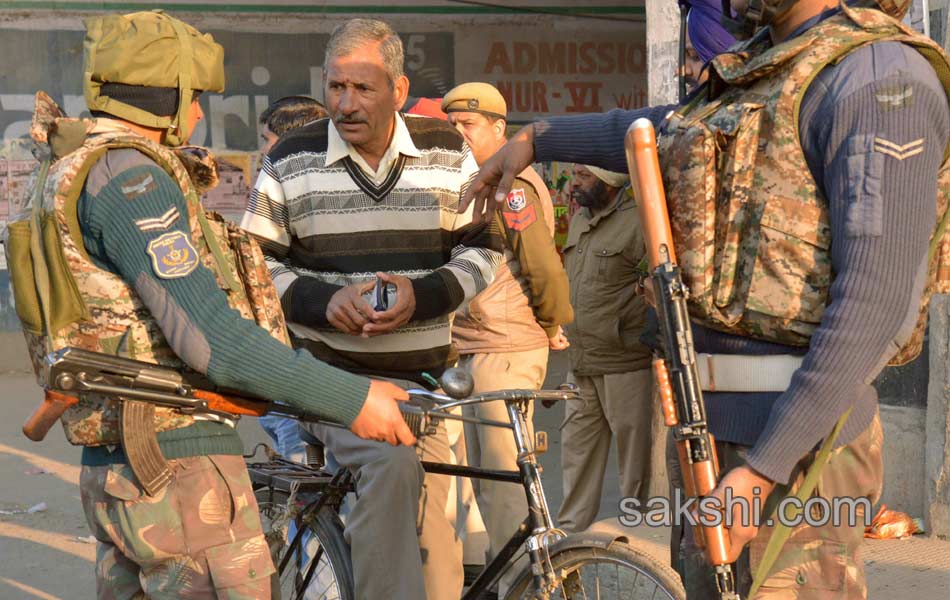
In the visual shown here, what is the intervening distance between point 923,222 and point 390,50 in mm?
2456

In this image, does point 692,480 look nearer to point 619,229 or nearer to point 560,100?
point 619,229

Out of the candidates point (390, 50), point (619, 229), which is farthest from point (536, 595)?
point (619, 229)

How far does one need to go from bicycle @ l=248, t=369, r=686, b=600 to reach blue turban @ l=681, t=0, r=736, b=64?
0.99 metres

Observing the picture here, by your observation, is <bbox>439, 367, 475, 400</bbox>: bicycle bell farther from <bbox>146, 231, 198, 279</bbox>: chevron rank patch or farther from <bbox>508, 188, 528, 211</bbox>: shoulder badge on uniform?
<bbox>508, 188, 528, 211</bbox>: shoulder badge on uniform

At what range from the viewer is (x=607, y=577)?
3289 millimetres

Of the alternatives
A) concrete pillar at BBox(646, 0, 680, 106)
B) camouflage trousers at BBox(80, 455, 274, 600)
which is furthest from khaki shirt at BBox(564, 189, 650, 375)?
camouflage trousers at BBox(80, 455, 274, 600)

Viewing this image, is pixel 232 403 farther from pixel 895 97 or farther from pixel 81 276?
pixel 895 97

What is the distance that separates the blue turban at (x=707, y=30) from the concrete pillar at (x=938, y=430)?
234 cm

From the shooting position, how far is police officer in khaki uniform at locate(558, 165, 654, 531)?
598 cm

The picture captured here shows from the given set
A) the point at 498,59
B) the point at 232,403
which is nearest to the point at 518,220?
the point at 232,403

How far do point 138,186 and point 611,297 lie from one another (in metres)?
3.51

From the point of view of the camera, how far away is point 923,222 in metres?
2.22

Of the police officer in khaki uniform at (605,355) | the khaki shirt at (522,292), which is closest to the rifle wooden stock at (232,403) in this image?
the khaki shirt at (522,292)

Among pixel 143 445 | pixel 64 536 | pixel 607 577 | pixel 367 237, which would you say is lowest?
pixel 64 536
